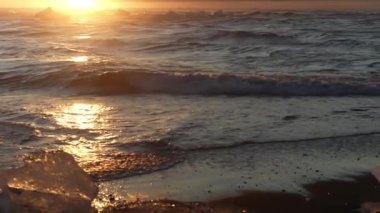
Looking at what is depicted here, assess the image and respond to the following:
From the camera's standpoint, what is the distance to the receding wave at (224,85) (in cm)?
1255

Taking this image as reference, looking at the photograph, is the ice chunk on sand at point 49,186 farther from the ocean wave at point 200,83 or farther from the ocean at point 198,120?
the ocean wave at point 200,83

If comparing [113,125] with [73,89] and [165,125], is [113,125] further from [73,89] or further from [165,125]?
[73,89]

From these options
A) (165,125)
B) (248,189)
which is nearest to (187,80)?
(165,125)

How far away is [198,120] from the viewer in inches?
364

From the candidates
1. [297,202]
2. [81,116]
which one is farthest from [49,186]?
[81,116]

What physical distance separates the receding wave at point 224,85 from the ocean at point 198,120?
3 centimetres

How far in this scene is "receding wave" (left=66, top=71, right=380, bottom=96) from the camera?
1255 centimetres

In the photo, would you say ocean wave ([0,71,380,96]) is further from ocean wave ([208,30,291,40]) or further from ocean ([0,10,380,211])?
ocean wave ([208,30,291,40])

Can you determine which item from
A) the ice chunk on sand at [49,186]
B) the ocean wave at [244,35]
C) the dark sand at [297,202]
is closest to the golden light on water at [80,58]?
the ocean wave at [244,35]

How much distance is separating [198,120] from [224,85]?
4242 mm

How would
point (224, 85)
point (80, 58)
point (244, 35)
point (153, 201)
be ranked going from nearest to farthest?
point (153, 201) < point (224, 85) < point (80, 58) < point (244, 35)

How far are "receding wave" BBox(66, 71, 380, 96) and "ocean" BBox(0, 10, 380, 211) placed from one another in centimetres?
3

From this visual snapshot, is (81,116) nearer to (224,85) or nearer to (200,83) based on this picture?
(200,83)

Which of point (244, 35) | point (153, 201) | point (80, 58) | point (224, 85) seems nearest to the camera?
point (153, 201)
